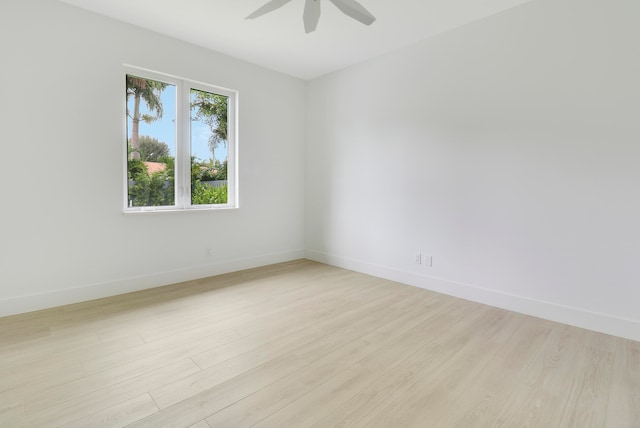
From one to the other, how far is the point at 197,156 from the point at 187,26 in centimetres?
144

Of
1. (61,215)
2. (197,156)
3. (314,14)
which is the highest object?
(314,14)

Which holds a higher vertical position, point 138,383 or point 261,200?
point 261,200

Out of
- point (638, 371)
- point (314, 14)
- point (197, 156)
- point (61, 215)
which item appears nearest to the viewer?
point (638, 371)

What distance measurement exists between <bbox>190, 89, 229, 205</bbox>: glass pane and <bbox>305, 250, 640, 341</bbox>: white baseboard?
7.37 ft

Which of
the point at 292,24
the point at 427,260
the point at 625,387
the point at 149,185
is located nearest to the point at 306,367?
the point at 625,387

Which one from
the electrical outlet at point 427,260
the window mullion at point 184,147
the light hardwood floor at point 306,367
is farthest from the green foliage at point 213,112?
the electrical outlet at point 427,260

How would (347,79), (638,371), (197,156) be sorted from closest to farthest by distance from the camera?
(638,371) < (197,156) < (347,79)

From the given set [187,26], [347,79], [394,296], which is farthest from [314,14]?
[394,296]

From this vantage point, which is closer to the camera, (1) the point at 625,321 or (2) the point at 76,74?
(1) the point at 625,321

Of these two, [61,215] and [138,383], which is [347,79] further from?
[138,383]

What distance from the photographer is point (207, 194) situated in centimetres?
410

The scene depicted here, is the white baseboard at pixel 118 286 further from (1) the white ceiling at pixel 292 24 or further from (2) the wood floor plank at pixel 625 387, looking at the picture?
(2) the wood floor plank at pixel 625 387

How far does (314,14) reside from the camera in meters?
2.38

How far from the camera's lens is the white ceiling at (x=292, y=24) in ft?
9.52
